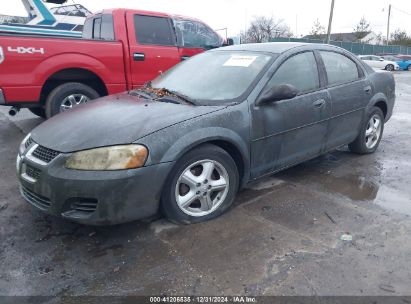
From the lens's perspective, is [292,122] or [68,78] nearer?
[292,122]

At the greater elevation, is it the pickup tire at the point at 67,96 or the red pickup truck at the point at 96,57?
the red pickup truck at the point at 96,57

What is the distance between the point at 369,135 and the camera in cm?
518

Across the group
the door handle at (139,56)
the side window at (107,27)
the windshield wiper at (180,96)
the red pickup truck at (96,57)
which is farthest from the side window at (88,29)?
the windshield wiper at (180,96)

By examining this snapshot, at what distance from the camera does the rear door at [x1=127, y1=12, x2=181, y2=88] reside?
251 inches

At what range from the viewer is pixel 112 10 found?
6512 mm

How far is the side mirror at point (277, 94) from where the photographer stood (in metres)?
3.47

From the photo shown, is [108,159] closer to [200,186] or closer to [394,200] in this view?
[200,186]

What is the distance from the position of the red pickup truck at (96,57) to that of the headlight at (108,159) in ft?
10.5

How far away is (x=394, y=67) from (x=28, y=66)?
31.2 meters

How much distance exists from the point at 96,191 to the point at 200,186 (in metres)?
0.90

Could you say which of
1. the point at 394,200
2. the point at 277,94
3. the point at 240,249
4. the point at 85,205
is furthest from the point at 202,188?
the point at 394,200

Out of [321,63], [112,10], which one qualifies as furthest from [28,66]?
[321,63]

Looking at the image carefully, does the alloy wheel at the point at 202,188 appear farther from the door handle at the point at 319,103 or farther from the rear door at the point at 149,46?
the rear door at the point at 149,46

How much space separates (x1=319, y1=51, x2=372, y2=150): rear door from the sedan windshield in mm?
1025
